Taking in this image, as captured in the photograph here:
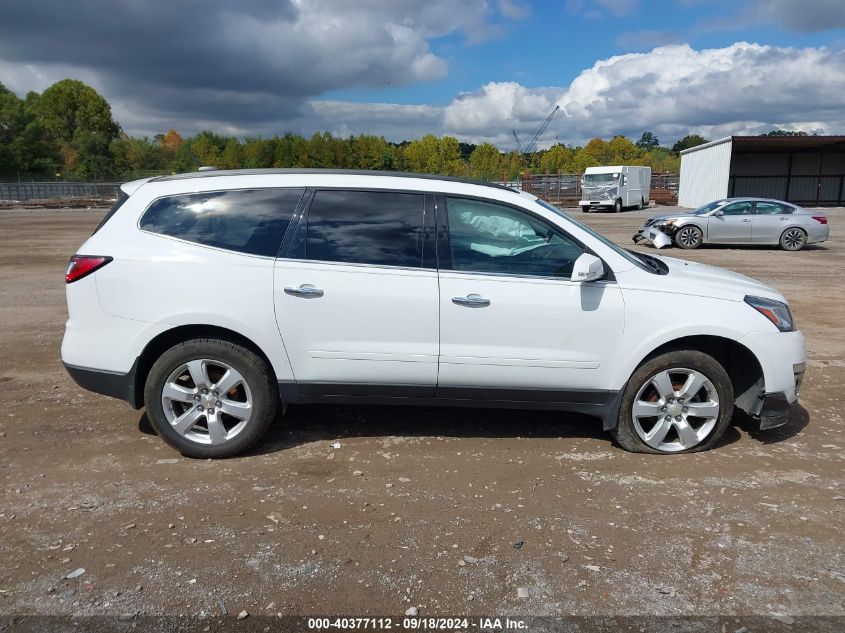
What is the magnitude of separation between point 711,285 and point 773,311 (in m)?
0.44

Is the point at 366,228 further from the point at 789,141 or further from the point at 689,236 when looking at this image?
the point at 789,141

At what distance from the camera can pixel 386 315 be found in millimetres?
4031

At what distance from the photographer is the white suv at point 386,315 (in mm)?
4043

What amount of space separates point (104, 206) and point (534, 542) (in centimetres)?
5485

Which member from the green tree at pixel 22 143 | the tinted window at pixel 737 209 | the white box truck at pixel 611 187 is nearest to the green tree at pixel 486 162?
the white box truck at pixel 611 187

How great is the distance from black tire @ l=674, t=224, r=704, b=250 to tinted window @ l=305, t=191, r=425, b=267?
50.5 feet

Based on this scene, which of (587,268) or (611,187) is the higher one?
(611,187)

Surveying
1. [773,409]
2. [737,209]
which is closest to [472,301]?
[773,409]

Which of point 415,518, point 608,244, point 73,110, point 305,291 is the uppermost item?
point 73,110

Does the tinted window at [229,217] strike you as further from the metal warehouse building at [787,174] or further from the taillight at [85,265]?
the metal warehouse building at [787,174]

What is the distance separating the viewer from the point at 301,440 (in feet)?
15.0


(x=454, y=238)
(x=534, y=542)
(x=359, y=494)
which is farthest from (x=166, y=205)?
(x=534, y=542)

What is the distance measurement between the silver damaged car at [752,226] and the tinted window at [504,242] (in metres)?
14.4

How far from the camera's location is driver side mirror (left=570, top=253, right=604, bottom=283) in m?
3.93
